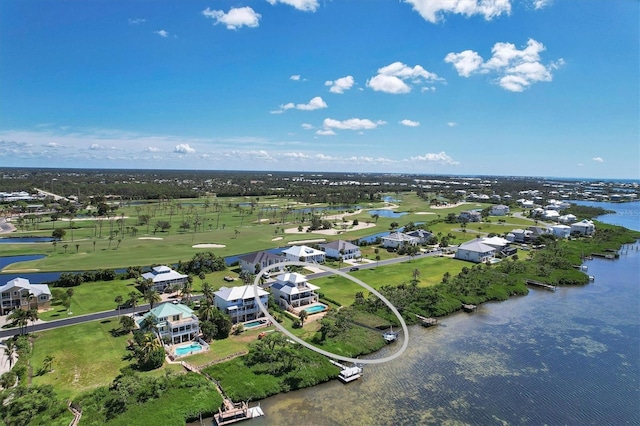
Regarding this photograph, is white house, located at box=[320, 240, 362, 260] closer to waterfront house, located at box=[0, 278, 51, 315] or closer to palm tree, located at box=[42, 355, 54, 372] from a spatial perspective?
waterfront house, located at box=[0, 278, 51, 315]

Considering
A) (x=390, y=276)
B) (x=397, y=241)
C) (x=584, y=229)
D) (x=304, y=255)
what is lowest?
(x=390, y=276)

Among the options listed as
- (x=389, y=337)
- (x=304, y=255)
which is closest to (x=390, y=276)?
(x=304, y=255)

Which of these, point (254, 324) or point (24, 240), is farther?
point (24, 240)

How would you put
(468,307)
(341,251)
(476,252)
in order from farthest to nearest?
(476,252)
(341,251)
(468,307)

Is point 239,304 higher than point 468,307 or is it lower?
higher

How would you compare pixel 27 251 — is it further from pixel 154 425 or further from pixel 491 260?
pixel 491 260

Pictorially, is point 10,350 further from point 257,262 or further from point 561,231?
point 561,231

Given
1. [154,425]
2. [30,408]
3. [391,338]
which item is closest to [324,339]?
[391,338]
